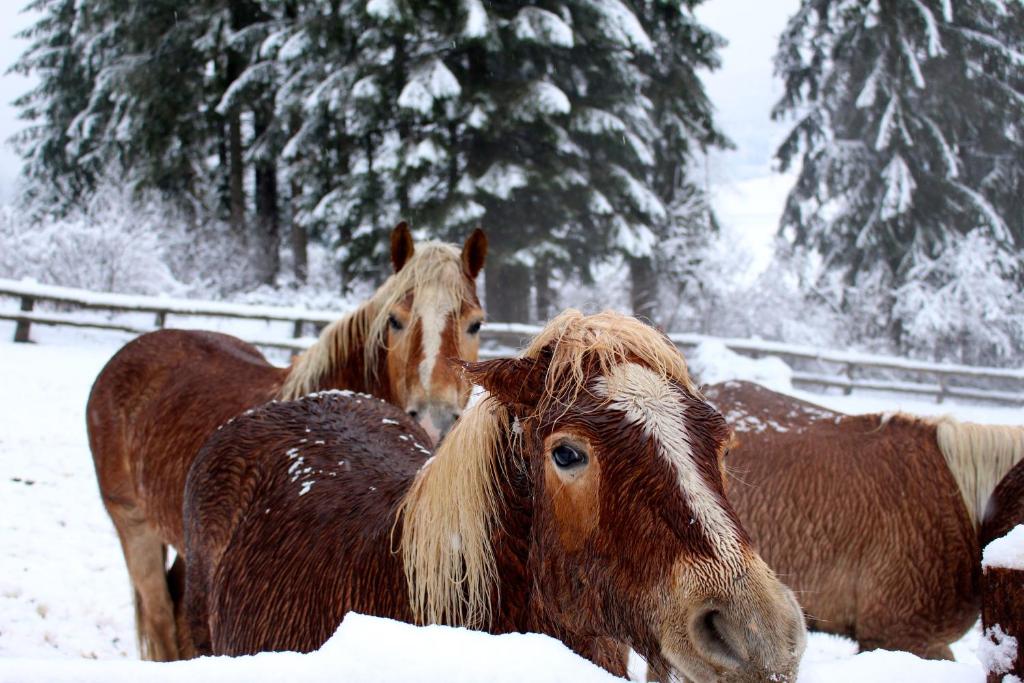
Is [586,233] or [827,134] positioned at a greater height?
[827,134]

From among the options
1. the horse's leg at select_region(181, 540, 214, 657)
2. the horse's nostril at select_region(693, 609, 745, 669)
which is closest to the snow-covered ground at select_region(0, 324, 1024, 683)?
the horse's nostril at select_region(693, 609, 745, 669)

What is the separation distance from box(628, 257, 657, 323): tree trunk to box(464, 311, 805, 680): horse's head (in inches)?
580

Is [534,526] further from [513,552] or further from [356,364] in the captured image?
[356,364]

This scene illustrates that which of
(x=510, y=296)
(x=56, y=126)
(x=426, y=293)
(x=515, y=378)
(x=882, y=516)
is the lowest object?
(x=882, y=516)

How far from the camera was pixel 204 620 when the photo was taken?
2715 mm

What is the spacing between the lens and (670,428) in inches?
60.2

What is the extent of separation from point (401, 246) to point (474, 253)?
46 centimetres

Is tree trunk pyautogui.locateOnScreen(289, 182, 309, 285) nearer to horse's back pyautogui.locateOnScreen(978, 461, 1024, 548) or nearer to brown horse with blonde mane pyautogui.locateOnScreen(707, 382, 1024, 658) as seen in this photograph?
brown horse with blonde mane pyautogui.locateOnScreen(707, 382, 1024, 658)

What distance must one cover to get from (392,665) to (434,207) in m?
13.0

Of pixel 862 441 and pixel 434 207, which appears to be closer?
pixel 862 441

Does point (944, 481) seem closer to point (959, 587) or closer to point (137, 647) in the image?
point (959, 587)

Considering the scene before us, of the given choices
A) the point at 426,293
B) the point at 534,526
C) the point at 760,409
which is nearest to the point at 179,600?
the point at 426,293

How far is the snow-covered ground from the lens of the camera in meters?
0.90

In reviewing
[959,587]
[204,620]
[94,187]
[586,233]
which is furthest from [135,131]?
[959,587]
